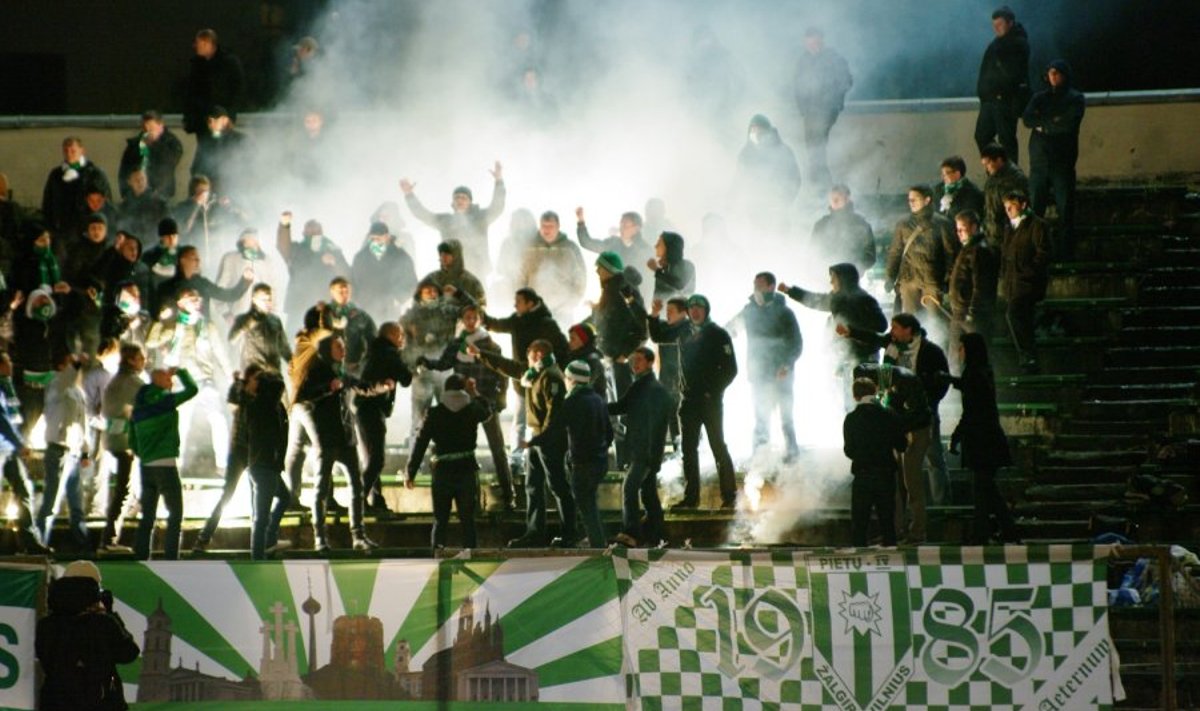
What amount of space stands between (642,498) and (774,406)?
212 cm

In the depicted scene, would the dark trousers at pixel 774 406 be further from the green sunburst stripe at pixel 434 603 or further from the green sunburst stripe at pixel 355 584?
the green sunburst stripe at pixel 355 584

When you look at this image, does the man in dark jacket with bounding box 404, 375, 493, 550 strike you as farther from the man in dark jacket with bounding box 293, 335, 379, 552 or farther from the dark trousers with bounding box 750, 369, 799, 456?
the dark trousers with bounding box 750, 369, 799, 456

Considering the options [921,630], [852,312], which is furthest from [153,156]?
[921,630]

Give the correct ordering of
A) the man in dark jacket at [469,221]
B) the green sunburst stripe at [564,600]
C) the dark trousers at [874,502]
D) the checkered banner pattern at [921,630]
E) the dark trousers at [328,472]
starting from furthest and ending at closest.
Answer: the man in dark jacket at [469,221], the dark trousers at [328,472], the dark trousers at [874,502], the green sunburst stripe at [564,600], the checkered banner pattern at [921,630]

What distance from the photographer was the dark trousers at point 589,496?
1420 centimetres

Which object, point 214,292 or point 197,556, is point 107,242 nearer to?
point 214,292

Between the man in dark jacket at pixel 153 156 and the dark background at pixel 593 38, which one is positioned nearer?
the man in dark jacket at pixel 153 156

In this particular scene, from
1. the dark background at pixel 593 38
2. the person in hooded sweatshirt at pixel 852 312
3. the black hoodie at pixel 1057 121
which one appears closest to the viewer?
the person in hooded sweatshirt at pixel 852 312

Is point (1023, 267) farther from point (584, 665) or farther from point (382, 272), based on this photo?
point (584, 665)

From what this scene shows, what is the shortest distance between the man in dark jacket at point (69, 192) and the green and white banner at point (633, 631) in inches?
415

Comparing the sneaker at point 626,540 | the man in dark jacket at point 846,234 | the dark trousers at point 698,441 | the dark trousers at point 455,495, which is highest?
the man in dark jacket at point 846,234

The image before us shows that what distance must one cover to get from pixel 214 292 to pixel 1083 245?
9.01 metres

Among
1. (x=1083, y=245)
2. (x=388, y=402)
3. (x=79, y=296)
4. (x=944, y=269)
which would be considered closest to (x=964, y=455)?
(x=944, y=269)

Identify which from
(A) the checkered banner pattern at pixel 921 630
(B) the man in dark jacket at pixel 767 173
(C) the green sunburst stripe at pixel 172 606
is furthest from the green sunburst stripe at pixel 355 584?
(B) the man in dark jacket at pixel 767 173
